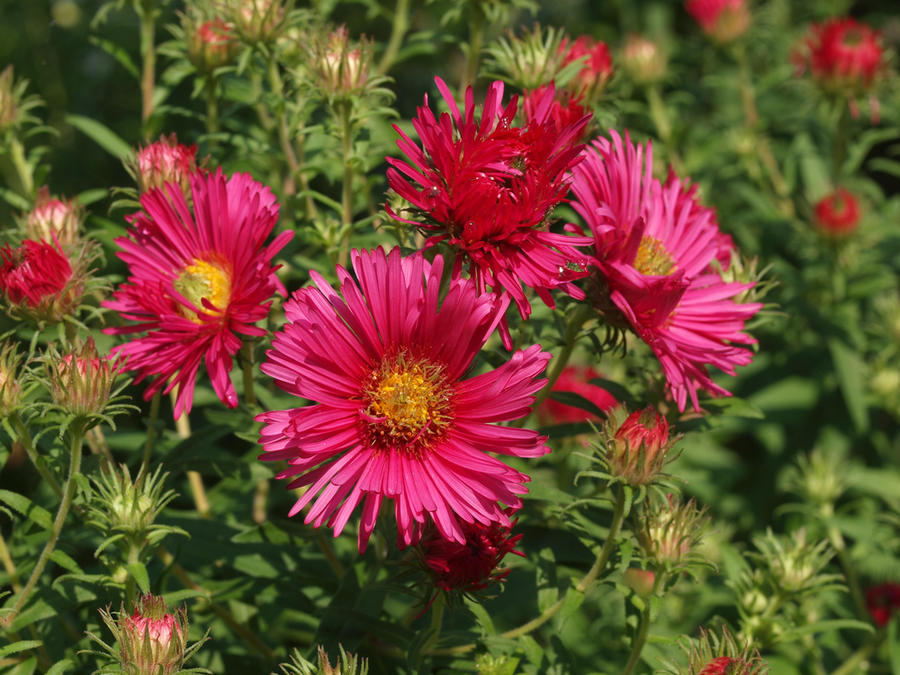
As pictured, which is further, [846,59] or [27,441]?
[846,59]

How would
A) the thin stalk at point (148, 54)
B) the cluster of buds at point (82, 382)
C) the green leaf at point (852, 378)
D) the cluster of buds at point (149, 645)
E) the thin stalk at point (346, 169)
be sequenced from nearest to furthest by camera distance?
the cluster of buds at point (149, 645)
the cluster of buds at point (82, 382)
the thin stalk at point (346, 169)
the thin stalk at point (148, 54)
the green leaf at point (852, 378)

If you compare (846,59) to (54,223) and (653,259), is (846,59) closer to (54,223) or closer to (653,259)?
(653,259)

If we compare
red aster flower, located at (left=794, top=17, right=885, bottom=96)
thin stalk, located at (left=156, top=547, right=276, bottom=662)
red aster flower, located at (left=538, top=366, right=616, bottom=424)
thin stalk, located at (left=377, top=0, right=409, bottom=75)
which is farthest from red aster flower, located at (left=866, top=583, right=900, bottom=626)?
thin stalk, located at (left=377, top=0, right=409, bottom=75)

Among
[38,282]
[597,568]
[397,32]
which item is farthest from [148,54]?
[597,568]

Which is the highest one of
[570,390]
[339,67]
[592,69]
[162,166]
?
[592,69]

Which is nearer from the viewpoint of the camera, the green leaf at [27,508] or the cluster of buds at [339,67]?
the green leaf at [27,508]

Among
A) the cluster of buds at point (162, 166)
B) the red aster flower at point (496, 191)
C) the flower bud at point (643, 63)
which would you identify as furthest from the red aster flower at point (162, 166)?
the flower bud at point (643, 63)

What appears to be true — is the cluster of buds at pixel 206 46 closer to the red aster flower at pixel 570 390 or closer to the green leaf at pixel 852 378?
the red aster flower at pixel 570 390
